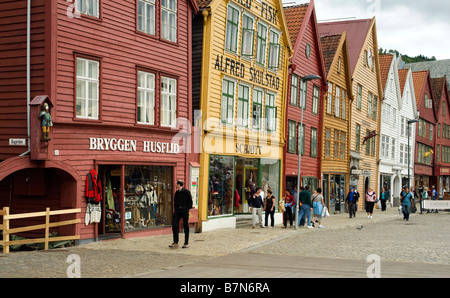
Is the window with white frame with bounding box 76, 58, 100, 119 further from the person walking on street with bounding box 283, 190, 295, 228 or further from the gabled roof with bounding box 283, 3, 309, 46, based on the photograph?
the gabled roof with bounding box 283, 3, 309, 46

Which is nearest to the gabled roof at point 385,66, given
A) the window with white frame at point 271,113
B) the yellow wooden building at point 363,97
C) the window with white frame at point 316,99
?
the yellow wooden building at point 363,97

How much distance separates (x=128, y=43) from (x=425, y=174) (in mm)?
51105

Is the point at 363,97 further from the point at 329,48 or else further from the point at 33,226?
the point at 33,226

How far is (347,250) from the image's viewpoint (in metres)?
16.1

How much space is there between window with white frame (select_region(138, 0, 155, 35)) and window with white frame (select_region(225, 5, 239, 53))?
4.97m

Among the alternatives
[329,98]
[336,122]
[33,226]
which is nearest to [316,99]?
[329,98]

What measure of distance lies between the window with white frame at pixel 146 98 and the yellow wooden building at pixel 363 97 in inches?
964

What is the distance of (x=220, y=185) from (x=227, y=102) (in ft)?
11.4

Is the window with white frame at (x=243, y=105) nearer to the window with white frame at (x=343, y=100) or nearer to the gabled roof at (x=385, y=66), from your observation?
the window with white frame at (x=343, y=100)

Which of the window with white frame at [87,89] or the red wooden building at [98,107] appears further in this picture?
the window with white frame at [87,89]

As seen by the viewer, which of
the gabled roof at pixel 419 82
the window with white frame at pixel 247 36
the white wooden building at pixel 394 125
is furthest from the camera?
the gabled roof at pixel 419 82

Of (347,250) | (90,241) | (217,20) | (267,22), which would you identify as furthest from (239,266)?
(267,22)

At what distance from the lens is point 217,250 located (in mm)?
16250

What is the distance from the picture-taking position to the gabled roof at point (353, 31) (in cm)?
4359
